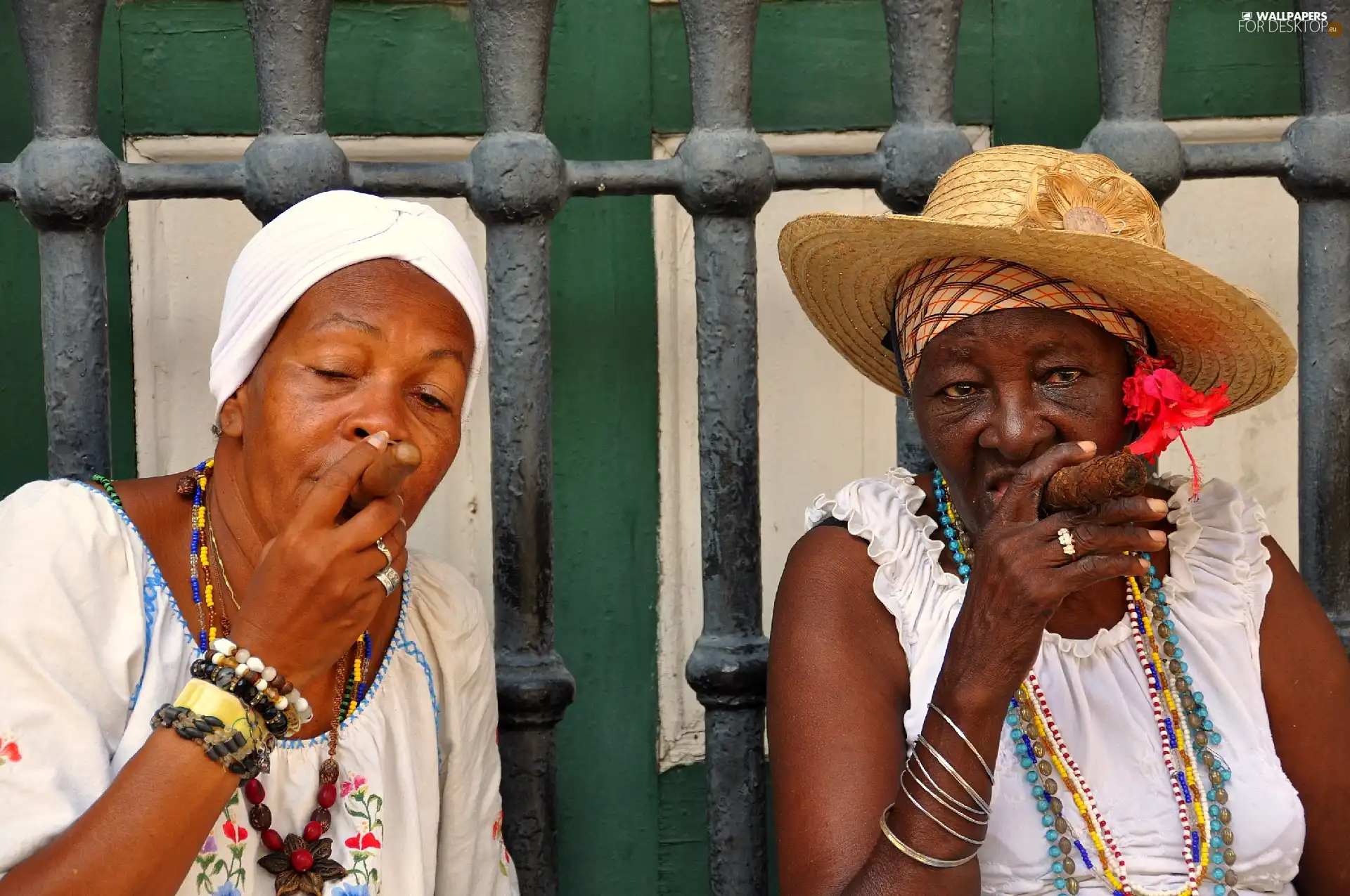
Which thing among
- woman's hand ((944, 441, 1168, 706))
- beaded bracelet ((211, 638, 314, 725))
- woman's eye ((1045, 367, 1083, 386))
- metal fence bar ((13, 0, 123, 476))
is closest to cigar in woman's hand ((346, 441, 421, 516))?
beaded bracelet ((211, 638, 314, 725))

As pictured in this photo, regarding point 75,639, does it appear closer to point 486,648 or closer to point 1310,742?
point 486,648

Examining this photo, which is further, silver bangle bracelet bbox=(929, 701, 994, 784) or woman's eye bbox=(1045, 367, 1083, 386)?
woman's eye bbox=(1045, 367, 1083, 386)

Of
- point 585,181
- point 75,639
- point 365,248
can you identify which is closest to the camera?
point 75,639

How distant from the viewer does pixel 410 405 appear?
85.4 inches

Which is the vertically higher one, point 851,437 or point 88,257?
point 88,257

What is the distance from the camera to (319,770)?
7.22 ft

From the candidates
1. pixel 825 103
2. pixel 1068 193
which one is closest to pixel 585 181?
pixel 1068 193

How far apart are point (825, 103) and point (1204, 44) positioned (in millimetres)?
844

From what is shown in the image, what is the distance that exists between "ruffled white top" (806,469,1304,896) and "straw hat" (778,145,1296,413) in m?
0.32

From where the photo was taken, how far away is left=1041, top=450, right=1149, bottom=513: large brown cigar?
207 cm

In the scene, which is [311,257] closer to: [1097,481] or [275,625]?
[275,625]

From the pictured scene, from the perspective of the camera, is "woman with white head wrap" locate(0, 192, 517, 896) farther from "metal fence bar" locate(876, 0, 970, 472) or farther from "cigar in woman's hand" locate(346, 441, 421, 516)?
"metal fence bar" locate(876, 0, 970, 472)

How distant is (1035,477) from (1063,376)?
288mm

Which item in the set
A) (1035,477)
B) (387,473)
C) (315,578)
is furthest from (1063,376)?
(315,578)
